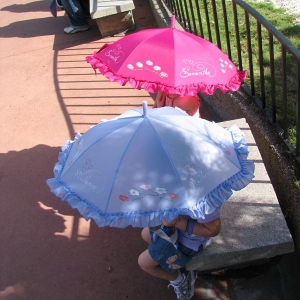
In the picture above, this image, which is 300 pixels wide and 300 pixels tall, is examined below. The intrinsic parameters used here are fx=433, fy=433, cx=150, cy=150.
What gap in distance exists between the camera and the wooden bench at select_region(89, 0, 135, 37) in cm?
612

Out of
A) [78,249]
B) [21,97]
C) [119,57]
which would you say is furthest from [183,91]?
[21,97]

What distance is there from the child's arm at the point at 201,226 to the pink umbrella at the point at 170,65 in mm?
854

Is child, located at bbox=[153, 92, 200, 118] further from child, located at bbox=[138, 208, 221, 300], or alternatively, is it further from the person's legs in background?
the person's legs in background

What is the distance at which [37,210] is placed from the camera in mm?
3641

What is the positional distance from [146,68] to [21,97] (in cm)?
298

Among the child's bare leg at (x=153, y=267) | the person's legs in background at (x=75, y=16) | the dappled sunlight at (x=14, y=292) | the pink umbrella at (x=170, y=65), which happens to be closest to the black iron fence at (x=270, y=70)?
the pink umbrella at (x=170, y=65)

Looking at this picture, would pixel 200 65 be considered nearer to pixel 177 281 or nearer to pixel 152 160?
pixel 152 160

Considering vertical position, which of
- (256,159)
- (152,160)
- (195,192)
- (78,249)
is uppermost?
(152,160)

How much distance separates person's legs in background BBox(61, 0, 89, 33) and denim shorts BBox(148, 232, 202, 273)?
4995 millimetres

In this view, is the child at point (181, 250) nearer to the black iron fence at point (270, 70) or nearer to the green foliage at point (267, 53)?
the black iron fence at point (270, 70)

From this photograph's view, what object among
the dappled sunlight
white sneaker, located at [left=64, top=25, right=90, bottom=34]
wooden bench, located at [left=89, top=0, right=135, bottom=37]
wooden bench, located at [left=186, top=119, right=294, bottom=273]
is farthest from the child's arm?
white sneaker, located at [left=64, top=25, right=90, bottom=34]

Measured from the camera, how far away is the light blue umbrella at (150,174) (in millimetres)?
2049

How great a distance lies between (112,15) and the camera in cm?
620

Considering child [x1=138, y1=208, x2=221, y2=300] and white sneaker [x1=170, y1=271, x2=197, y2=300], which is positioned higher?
child [x1=138, y1=208, x2=221, y2=300]
